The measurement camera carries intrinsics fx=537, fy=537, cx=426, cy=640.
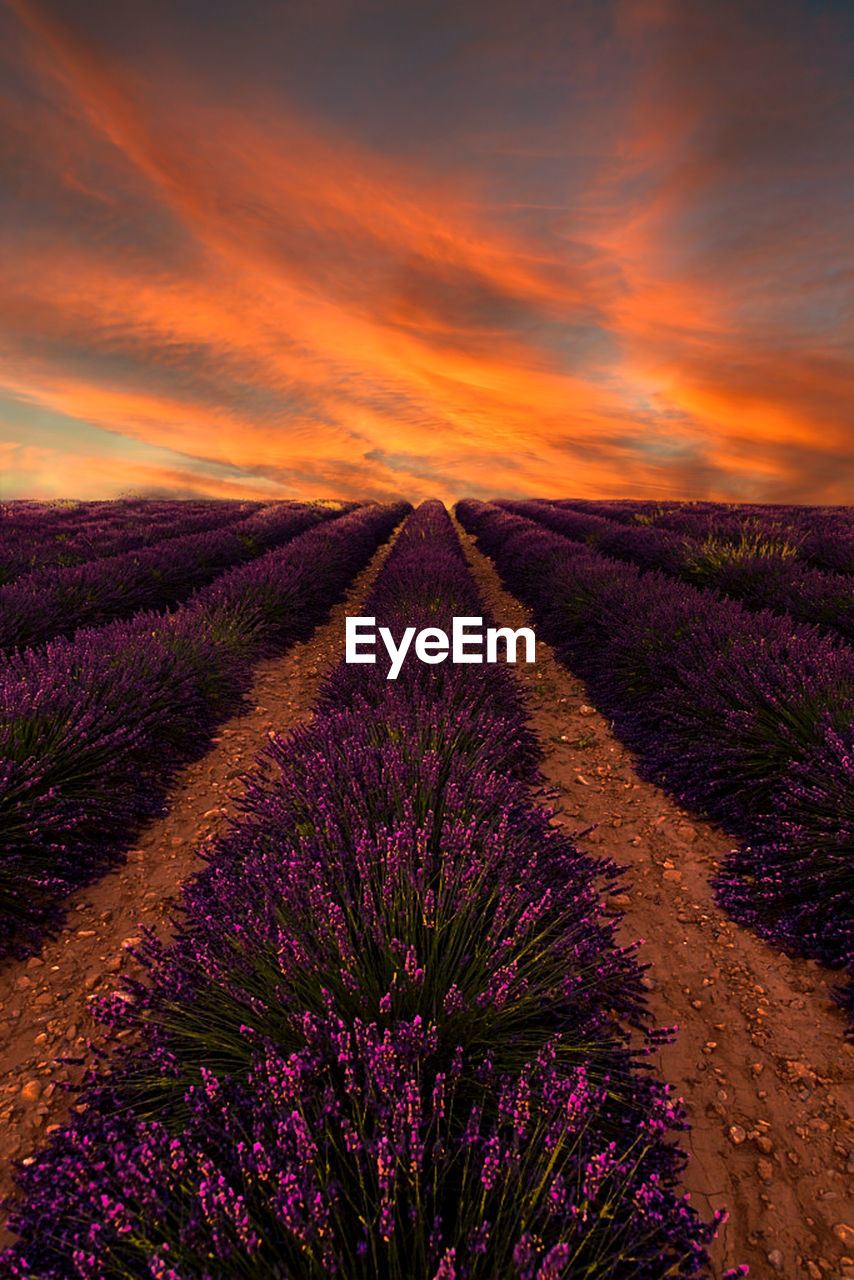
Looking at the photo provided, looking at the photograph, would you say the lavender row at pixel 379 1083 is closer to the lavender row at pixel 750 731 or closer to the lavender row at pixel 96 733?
the lavender row at pixel 96 733

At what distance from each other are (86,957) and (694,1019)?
7.93 ft

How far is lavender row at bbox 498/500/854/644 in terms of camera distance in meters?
5.68

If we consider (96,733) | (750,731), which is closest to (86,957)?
(96,733)

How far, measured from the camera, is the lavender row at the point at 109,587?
5480 mm

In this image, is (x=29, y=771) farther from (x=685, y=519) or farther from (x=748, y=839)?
(x=685, y=519)

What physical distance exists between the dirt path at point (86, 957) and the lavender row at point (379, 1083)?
0.28 meters

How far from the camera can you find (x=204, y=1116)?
122cm

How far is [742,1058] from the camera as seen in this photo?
5.95 ft

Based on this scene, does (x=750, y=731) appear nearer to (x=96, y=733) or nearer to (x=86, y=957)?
(x=86, y=957)

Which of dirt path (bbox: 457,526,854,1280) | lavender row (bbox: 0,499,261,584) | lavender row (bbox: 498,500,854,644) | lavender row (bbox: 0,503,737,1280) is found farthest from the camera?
lavender row (bbox: 0,499,261,584)

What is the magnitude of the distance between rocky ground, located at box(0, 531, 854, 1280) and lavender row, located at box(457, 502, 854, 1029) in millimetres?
187

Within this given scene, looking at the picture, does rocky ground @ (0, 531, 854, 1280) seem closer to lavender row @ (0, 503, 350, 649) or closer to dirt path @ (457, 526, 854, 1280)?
dirt path @ (457, 526, 854, 1280)

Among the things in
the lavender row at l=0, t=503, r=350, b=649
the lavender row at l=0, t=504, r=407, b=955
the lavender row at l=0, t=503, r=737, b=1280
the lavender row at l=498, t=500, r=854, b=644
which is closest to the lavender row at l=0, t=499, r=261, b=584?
the lavender row at l=0, t=503, r=350, b=649

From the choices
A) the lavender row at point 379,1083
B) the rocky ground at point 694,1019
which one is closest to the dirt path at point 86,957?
the rocky ground at point 694,1019
